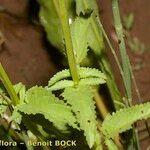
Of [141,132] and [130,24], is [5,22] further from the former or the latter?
[141,132]

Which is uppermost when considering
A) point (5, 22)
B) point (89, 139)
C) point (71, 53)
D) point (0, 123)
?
point (5, 22)

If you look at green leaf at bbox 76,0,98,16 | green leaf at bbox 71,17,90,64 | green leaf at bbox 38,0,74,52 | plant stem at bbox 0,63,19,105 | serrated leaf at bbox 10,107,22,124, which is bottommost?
serrated leaf at bbox 10,107,22,124

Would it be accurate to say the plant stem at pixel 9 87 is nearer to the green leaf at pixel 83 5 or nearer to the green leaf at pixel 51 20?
the green leaf at pixel 83 5

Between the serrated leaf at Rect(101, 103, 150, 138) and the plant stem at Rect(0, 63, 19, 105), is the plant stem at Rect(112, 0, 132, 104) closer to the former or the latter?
the serrated leaf at Rect(101, 103, 150, 138)

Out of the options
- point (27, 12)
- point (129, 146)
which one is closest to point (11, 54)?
point (27, 12)

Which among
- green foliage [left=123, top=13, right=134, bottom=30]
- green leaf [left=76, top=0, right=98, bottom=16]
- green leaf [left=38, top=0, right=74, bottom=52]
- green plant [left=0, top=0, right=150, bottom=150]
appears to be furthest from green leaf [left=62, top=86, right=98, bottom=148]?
green foliage [left=123, top=13, right=134, bottom=30]

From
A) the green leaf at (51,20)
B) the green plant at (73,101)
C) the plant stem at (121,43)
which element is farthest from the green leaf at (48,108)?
the green leaf at (51,20)
